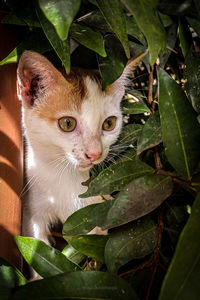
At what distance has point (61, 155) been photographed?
1.20 metres

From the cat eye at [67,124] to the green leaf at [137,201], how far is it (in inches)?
21.6

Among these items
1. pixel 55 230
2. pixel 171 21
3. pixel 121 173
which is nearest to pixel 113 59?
pixel 171 21

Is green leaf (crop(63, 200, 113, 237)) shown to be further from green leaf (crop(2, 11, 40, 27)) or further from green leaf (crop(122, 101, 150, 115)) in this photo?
green leaf (crop(2, 11, 40, 27))

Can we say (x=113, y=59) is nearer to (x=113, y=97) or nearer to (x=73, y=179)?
(x=113, y=97)

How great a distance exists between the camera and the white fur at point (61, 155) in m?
1.10

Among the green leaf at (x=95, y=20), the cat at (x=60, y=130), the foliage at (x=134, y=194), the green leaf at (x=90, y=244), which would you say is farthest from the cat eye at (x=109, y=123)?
the green leaf at (x=90, y=244)

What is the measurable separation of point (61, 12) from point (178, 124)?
29cm

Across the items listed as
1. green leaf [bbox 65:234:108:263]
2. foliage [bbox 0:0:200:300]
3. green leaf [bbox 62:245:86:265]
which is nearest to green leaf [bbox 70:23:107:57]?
foliage [bbox 0:0:200:300]

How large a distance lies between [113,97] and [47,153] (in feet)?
1.14

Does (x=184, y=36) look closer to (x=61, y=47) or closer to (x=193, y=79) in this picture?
(x=193, y=79)

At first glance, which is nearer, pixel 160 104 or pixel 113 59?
pixel 160 104

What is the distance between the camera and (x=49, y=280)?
0.50 metres

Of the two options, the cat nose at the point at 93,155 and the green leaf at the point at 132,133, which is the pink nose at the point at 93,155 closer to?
the cat nose at the point at 93,155

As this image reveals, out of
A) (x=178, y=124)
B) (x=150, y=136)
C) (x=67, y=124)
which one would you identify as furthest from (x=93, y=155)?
(x=178, y=124)
